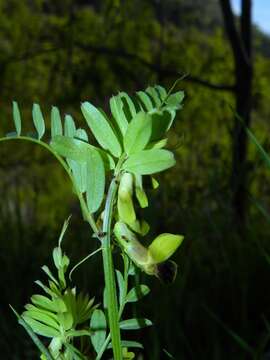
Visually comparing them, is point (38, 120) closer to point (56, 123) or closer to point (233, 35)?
point (56, 123)

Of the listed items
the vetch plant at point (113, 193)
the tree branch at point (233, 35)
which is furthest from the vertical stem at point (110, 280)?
the tree branch at point (233, 35)

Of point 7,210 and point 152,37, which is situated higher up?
point 152,37

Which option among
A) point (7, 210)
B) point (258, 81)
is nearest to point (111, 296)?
point (7, 210)

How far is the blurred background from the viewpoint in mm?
1336

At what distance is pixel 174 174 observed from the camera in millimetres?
3754

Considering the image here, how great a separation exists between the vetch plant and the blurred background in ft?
0.09

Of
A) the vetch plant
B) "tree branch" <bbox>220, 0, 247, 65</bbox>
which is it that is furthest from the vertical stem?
"tree branch" <bbox>220, 0, 247, 65</bbox>

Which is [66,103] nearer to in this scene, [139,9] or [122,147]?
[139,9]

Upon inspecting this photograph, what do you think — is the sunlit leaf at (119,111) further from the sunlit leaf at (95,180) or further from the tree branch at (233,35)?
the tree branch at (233,35)

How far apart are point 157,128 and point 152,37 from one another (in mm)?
4633

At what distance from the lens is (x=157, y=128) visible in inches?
11.5

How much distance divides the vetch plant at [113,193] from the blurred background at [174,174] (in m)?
0.03

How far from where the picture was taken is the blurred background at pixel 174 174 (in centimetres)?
134

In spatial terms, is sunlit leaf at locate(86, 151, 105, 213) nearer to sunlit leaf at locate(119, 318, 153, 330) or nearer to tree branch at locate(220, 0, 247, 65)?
sunlit leaf at locate(119, 318, 153, 330)
